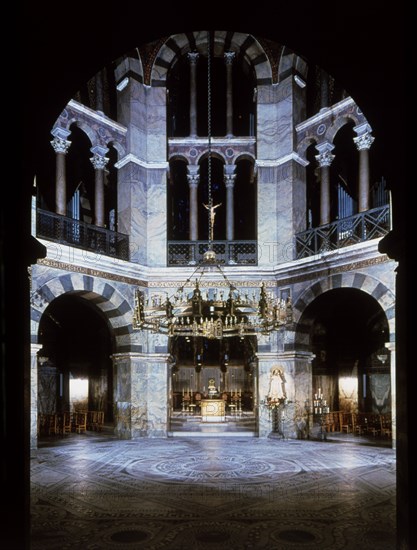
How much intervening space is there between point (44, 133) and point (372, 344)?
57.3 ft

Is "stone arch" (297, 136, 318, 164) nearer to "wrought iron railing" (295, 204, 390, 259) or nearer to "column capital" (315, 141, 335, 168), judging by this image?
"column capital" (315, 141, 335, 168)

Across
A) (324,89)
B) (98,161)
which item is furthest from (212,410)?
(324,89)

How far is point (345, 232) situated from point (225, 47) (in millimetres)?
7906

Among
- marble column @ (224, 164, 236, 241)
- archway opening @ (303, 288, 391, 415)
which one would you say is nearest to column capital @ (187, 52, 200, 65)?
marble column @ (224, 164, 236, 241)

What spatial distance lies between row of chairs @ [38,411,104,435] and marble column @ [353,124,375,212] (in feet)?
36.9

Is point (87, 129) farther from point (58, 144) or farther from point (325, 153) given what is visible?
point (325, 153)

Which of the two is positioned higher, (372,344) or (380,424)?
(372,344)

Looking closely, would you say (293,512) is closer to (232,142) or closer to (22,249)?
(22,249)

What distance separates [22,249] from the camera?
165 inches

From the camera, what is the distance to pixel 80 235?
15.3 m

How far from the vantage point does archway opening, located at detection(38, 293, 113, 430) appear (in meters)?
20.3

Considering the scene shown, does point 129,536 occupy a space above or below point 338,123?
below

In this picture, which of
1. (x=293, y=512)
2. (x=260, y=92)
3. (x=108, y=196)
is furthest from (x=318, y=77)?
(x=293, y=512)

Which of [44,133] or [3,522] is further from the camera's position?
[44,133]
